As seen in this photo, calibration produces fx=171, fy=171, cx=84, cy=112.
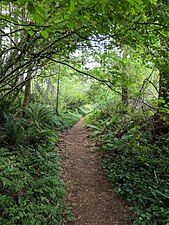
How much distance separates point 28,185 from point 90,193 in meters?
1.34

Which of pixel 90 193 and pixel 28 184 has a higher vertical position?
pixel 28 184

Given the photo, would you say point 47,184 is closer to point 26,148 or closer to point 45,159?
point 45,159

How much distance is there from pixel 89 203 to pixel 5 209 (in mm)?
1616

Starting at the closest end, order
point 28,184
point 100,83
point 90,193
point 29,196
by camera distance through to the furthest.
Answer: point 29,196, point 28,184, point 90,193, point 100,83

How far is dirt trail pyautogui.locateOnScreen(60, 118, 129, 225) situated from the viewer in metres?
3.07

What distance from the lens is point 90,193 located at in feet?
12.2

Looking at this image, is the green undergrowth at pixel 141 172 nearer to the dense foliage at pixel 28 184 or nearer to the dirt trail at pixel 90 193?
the dirt trail at pixel 90 193

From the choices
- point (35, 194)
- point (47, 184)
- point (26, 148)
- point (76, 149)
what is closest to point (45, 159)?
point (26, 148)

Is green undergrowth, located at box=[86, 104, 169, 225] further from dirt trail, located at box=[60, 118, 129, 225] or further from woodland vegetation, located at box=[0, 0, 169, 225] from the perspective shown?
dirt trail, located at box=[60, 118, 129, 225]

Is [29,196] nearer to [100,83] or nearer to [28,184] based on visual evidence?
[28,184]

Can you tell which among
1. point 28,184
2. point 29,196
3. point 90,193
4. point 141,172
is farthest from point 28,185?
point 141,172

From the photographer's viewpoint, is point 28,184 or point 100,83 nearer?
point 28,184

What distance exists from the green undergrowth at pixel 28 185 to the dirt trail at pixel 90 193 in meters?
0.26

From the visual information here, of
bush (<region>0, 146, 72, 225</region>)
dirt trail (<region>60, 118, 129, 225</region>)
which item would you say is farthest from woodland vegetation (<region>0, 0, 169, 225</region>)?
dirt trail (<region>60, 118, 129, 225</region>)
